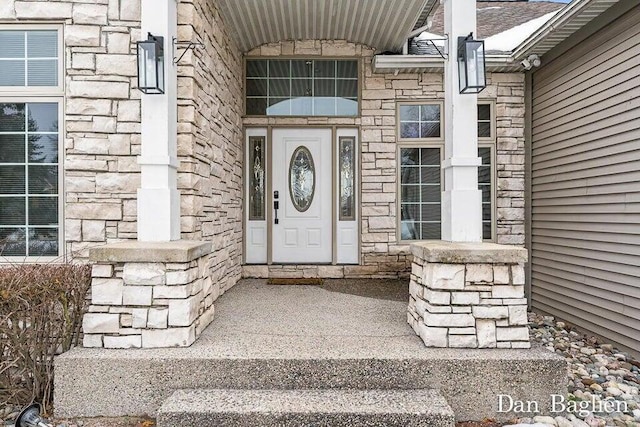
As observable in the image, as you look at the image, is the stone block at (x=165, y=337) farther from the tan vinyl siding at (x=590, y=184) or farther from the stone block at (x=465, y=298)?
the tan vinyl siding at (x=590, y=184)

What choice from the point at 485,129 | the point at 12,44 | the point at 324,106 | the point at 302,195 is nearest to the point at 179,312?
the point at 12,44

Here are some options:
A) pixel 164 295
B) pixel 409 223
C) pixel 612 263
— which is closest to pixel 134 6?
pixel 164 295

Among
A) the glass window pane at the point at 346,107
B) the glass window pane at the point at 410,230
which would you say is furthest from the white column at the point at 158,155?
the glass window pane at the point at 410,230

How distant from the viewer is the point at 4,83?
11.7 ft

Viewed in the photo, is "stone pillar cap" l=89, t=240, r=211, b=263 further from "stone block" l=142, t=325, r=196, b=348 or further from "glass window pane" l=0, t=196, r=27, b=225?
"glass window pane" l=0, t=196, r=27, b=225

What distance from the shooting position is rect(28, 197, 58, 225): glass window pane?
3.55 meters

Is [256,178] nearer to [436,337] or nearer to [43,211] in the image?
[43,211]

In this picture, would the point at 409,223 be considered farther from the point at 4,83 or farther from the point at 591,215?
the point at 4,83

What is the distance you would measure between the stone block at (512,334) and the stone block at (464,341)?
0.14 m

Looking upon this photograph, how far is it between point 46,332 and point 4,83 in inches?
89.8

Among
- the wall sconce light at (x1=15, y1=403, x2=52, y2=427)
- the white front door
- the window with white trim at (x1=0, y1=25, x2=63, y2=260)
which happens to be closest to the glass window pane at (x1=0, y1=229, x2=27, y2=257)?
the window with white trim at (x1=0, y1=25, x2=63, y2=260)

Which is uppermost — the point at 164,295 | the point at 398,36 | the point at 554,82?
the point at 398,36

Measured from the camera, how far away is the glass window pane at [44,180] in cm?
357

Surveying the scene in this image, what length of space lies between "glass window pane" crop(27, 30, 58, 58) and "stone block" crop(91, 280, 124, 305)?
2.16 meters
